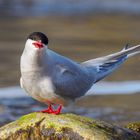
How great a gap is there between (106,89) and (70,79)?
4594 millimetres

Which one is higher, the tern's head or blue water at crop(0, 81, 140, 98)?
the tern's head

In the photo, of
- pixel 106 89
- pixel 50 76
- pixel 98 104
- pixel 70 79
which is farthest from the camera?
pixel 106 89

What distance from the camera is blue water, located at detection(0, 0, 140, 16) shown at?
910 inches

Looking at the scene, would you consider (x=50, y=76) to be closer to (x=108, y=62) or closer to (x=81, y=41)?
(x=108, y=62)

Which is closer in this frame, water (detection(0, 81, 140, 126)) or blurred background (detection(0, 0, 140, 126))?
water (detection(0, 81, 140, 126))

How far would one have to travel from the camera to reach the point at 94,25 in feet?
67.4

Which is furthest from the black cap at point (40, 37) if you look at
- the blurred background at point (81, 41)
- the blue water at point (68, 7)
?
the blue water at point (68, 7)

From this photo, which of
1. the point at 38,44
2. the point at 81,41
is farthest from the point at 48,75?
the point at 81,41

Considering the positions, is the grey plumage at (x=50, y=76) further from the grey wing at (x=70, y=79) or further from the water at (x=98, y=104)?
the water at (x=98, y=104)

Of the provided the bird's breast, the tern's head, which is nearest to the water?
the bird's breast

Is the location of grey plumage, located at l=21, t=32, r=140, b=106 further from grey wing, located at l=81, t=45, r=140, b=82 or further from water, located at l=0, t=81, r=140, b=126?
water, located at l=0, t=81, r=140, b=126

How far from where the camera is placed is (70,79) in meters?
7.46

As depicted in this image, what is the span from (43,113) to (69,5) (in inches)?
703

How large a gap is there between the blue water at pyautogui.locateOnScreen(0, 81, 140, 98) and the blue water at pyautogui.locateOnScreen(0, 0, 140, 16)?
1033 centimetres
